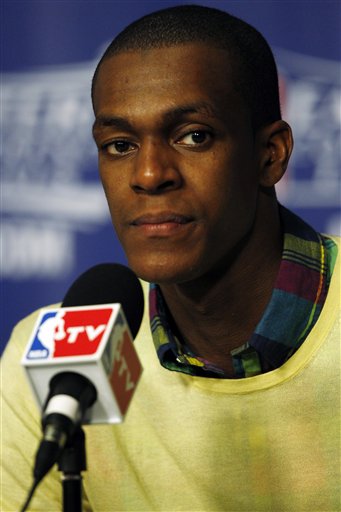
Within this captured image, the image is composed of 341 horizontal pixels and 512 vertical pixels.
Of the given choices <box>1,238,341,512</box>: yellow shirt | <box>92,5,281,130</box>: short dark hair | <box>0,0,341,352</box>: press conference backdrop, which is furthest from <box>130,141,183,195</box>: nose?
<box>0,0,341,352</box>: press conference backdrop

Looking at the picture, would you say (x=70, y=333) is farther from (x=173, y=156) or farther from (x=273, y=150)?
(x=273, y=150)

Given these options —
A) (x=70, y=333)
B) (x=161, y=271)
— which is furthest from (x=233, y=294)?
(x=70, y=333)

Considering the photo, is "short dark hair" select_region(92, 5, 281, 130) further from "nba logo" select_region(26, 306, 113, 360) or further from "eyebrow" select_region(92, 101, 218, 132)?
"nba logo" select_region(26, 306, 113, 360)

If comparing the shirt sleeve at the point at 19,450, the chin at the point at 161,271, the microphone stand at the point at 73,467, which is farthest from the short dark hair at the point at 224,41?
the microphone stand at the point at 73,467

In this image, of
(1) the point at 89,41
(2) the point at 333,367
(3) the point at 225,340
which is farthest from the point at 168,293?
(1) the point at 89,41

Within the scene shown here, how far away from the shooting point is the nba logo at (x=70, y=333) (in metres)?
0.93

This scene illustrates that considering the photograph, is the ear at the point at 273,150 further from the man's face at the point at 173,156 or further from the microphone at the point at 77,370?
the microphone at the point at 77,370

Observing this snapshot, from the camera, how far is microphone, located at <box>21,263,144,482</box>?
2.92 ft

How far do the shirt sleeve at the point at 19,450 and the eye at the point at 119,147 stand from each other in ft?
1.33

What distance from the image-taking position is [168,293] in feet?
5.00

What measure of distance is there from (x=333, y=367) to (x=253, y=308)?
0.14m

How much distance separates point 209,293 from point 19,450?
1.30 feet

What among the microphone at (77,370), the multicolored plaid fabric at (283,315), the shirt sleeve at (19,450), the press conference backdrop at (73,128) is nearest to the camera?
the microphone at (77,370)

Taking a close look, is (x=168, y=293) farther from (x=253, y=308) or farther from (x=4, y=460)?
(x=4, y=460)
